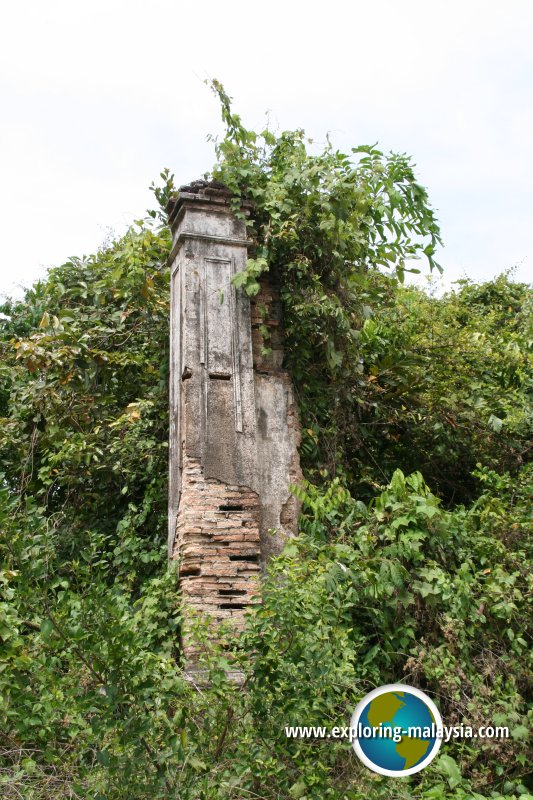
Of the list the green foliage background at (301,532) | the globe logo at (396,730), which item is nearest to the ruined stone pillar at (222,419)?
the green foliage background at (301,532)

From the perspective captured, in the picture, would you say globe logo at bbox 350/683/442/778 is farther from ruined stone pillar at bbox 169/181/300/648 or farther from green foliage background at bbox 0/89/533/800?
ruined stone pillar at bbox 169/181/300/648

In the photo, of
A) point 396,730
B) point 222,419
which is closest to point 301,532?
point 222,419

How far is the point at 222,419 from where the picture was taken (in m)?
5.88

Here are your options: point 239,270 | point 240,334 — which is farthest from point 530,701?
point 239,270

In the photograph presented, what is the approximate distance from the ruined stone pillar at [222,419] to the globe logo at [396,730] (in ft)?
3.62

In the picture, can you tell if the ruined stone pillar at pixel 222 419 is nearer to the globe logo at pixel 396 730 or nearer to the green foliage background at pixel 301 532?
the green foliage background at pixel 301 532

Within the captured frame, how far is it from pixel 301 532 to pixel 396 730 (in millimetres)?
1685

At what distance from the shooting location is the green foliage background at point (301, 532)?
3848 mm

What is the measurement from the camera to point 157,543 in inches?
246

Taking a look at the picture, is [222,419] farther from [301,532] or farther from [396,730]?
[396,730]

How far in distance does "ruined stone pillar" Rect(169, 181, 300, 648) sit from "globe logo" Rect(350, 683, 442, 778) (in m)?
1.10

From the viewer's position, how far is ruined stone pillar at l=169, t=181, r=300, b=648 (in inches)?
215

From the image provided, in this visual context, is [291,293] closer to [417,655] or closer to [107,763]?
[417,655]

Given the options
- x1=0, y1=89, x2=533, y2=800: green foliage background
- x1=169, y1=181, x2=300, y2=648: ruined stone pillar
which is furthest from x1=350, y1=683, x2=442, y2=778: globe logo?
x1=169, y1=181, x2=300, y2=648: ruined stone pillar
